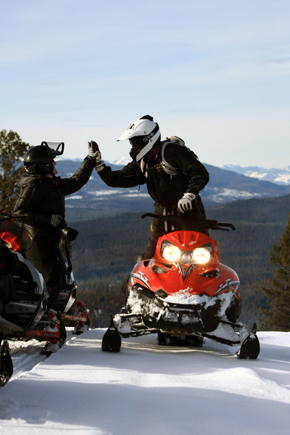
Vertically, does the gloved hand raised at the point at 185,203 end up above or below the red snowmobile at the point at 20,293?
above

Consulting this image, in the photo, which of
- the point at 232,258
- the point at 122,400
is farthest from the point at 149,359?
the point at 232,258

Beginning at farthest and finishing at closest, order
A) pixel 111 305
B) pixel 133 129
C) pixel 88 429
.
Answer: pixel 111 305 < pixel 133 129 < pixel 88 429

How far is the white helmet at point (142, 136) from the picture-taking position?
6.34 m

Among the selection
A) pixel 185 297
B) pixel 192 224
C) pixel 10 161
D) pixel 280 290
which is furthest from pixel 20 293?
pixel 280 290

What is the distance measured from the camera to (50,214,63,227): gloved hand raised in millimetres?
6281

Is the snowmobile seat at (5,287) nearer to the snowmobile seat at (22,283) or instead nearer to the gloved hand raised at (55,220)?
the snowmobile seat at (22,283)

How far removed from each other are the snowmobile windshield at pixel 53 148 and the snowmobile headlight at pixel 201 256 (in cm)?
206

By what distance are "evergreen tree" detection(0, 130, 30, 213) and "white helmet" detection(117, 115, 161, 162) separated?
26.4 meters

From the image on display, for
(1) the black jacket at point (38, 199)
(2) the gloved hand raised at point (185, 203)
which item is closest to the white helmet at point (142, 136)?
(2) the gloved hand raised at point (185, 203)

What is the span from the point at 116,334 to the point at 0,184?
92.5 ft

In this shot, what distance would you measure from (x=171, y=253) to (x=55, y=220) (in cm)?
151

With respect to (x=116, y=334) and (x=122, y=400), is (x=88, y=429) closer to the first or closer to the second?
(x=122, y=400)

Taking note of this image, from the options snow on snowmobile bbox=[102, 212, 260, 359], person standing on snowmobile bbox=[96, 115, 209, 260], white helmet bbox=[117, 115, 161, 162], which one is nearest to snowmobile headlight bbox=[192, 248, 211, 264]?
snow on snowmobile bbox=[102, 212, 260, 359]

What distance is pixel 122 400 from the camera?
11.3 ft
